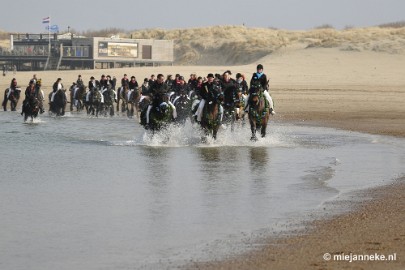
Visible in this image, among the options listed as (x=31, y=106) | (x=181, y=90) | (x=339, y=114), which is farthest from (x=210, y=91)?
(x=339, y=114)

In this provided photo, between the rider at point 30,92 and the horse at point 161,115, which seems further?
the rider at point 30,92

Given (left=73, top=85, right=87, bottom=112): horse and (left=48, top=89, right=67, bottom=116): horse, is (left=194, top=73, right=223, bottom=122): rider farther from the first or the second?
(left=73, top=85, right=87, bottom=112): horse

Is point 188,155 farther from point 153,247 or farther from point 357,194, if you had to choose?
point 153,247

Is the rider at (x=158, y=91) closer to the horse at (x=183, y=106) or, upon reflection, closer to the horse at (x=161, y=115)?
the horse at (x=161, y=115)

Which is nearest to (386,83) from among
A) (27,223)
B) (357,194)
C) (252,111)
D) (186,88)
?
(186,88)

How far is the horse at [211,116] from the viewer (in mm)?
24156

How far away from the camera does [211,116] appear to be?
24.1m

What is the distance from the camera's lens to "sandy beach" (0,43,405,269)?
9.73m

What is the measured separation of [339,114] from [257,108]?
18.1 metres

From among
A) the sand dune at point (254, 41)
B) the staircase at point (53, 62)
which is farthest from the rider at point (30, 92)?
the staircase at point (53, 62)

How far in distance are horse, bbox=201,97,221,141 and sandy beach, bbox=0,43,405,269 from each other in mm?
6823

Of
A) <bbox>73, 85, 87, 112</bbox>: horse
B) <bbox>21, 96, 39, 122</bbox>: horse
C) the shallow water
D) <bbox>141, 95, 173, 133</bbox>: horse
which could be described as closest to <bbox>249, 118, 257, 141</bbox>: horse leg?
the shallow water

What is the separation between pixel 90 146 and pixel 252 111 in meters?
4.05

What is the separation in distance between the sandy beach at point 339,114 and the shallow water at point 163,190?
1.85 ft
